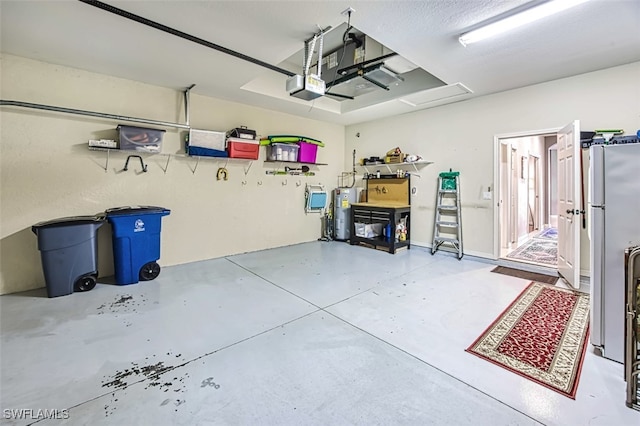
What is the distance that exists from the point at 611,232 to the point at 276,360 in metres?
2.76

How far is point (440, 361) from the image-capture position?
2070 millimetres

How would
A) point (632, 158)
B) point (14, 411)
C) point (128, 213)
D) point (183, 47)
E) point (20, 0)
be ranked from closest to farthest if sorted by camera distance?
point (14, 411)
point (632, 158)
point (20, 0)
point (183, 47)
point (128, 213)

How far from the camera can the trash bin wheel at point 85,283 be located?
134 inches

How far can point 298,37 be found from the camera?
2.96m

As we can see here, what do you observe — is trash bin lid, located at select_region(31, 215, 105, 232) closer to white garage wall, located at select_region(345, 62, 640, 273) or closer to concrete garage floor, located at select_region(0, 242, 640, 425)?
concrete garage floor, located at select_region(0, 242, 640, 425)

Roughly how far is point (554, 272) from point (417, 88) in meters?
3.59

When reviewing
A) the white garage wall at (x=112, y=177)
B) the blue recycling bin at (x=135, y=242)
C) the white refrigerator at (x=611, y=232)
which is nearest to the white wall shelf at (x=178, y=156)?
the white garage wall at (x=112, y=177)


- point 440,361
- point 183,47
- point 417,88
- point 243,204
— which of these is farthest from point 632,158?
point 243,204

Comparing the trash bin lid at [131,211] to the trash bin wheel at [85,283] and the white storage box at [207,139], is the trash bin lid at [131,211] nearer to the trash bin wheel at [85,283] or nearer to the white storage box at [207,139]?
the trash bin wheel at [85,283]

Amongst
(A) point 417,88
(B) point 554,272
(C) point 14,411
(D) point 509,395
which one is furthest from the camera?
(A) point 417,88

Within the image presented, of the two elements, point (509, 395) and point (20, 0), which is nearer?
point (509, 395)

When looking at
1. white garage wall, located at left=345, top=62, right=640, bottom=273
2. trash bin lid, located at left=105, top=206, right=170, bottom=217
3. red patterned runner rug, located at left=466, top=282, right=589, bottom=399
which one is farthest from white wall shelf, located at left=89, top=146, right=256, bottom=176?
red patterned runner rug, located at left=466, top=282, right=589, bottom=399

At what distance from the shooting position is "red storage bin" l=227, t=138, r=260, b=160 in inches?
186

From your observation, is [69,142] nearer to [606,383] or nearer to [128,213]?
[128,213]
